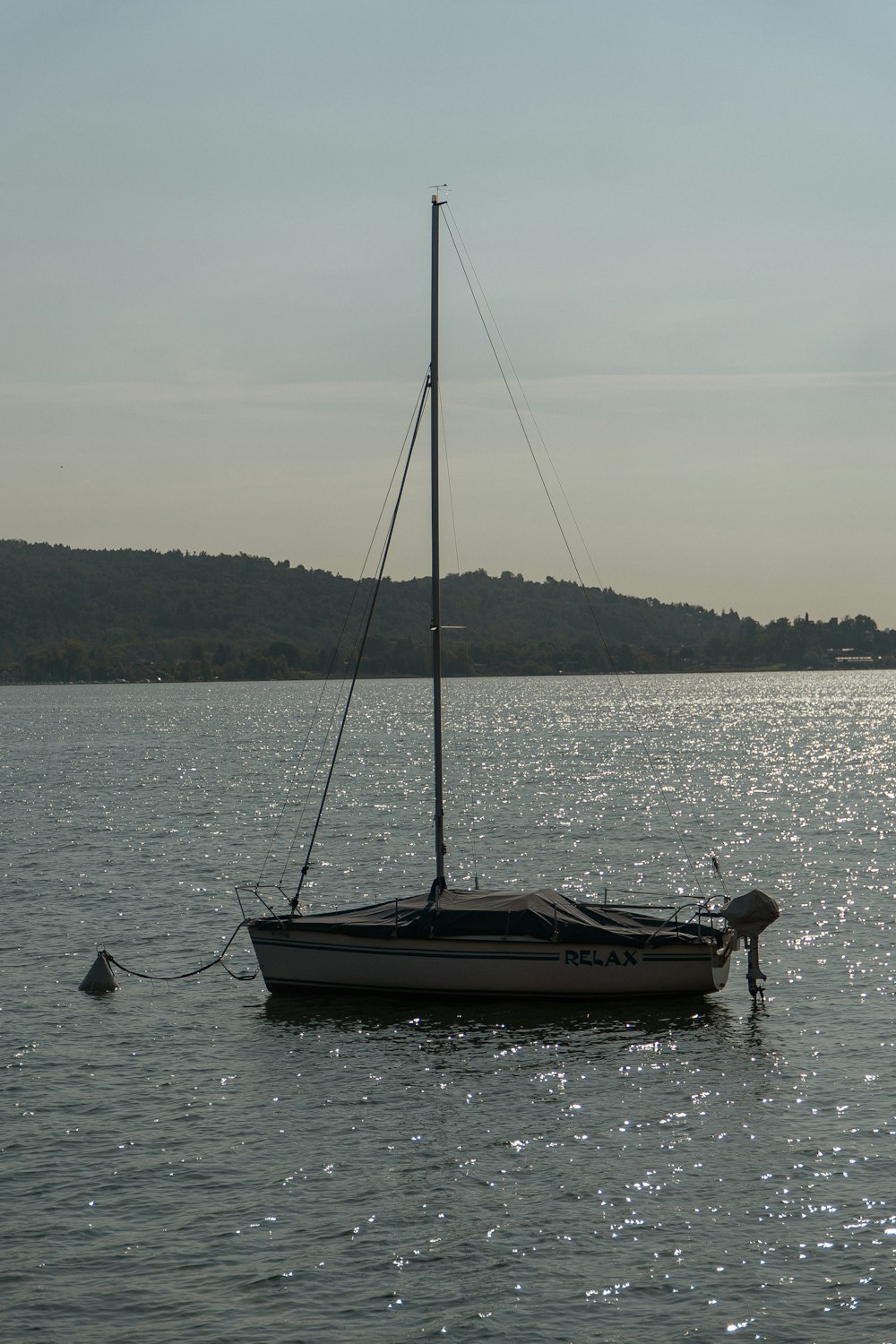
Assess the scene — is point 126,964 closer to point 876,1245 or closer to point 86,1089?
point 86,1089

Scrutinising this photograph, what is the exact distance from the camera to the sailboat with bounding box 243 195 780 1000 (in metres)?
33.0

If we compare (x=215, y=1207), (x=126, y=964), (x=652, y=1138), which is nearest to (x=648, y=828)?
(x=126, y=964)

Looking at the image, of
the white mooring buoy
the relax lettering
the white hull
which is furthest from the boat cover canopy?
the white mooring buoy

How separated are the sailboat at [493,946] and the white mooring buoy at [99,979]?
182 inches

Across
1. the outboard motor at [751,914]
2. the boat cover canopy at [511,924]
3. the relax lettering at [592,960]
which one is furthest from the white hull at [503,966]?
the outboard motor at [751,914]

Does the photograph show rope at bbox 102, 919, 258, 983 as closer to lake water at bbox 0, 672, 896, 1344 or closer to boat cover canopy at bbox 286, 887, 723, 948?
lake water at bbox 0, 672, 896, 1344

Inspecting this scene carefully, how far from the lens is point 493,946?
32906mm

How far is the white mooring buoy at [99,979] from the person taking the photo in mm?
36562

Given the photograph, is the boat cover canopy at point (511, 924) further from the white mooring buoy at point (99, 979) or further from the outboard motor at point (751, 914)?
the white mooring buoy at point (99, 979)

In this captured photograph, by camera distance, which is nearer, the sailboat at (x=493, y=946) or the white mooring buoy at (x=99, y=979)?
the sailboat at (x=493, y=946)

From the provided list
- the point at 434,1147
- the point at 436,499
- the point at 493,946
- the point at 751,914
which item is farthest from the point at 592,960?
the point at 436,499

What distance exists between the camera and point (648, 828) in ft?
242

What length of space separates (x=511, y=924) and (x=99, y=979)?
36.7 feet

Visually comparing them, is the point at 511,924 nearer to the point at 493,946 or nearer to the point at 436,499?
the point at 493,946
